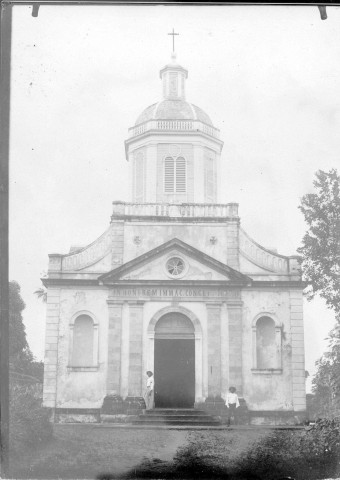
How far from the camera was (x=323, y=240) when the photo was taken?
966cm

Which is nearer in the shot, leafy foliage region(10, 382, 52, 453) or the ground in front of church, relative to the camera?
the ground in front of church

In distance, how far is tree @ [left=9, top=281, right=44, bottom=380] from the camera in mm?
9102

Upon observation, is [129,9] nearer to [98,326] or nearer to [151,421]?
[98,326]

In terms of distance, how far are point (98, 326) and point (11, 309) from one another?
2.27m

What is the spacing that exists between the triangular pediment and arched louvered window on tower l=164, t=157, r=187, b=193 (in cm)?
283

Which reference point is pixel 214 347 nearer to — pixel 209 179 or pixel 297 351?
pixel 297 351

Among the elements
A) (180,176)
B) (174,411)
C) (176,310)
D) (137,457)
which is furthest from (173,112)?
(137,457)

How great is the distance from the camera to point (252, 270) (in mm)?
11344

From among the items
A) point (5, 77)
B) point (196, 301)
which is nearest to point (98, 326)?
point (196, 301)

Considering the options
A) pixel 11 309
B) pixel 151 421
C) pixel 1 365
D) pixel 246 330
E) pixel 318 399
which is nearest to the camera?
pixel 1 365

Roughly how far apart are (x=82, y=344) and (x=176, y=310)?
194cm

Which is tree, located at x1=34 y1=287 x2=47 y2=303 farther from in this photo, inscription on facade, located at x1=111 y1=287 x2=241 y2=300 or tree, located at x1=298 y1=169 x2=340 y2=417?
tree, located at x1=298 y1=169 x2=340 y2=417

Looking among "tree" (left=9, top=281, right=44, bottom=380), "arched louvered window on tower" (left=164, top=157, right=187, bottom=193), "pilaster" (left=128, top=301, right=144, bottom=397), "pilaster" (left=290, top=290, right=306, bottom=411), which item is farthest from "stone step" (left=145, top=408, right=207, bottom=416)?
"arched louvered window on tower" (left=164, top=157, right=187, bottom=193)

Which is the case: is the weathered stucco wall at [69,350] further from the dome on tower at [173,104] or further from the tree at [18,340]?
the dome on tower at [173,104]
